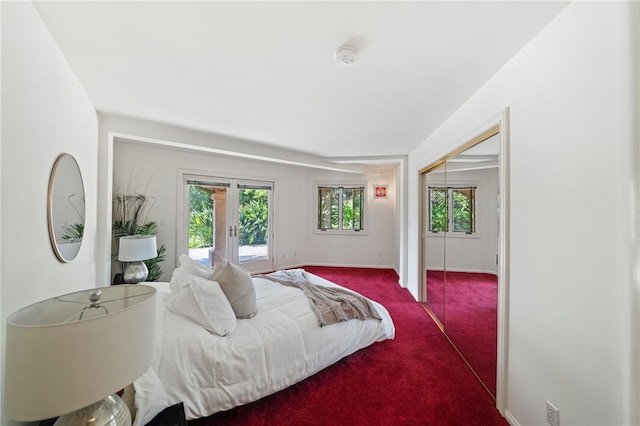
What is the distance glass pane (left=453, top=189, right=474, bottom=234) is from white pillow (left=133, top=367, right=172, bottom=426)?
267 cm

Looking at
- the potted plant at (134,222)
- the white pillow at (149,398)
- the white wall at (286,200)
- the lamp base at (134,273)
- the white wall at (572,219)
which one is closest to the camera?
the white wall at (572,219)

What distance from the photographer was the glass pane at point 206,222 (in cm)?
412

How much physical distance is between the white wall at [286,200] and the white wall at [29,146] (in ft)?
6.69

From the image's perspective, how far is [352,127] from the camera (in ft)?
9.34

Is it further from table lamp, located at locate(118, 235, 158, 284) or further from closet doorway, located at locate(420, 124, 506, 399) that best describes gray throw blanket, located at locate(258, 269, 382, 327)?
table lamp, located at locate(118, 235, 158, 284)

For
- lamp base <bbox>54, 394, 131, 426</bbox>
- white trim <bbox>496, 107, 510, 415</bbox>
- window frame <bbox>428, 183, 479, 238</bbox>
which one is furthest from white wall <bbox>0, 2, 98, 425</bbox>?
window frame <bbox>428, 183, 479, 238</bbox>

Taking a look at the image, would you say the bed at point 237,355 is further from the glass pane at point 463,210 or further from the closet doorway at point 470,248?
the glass pane at point 463,210

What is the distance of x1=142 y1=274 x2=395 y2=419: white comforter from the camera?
140 cm

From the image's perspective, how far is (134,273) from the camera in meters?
2.85

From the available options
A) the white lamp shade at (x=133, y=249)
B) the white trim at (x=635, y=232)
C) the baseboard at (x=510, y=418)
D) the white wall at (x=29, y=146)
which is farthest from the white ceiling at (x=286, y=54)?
the baseboard at (x=510, y=418)

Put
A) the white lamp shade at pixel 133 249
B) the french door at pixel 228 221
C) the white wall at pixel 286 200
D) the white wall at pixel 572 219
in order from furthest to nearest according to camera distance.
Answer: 1. the french door at pixel 228 221
2. the white wall at pixel 286 200
3. the white lamp shade at pixel 133 249
4. the white wall at pixel 572 219

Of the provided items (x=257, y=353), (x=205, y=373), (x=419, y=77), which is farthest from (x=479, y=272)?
(x=205, y=373)

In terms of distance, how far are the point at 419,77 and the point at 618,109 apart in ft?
3.59

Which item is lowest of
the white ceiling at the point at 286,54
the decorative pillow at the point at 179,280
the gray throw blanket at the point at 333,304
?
the gray throw blanket at the point at 333,304
